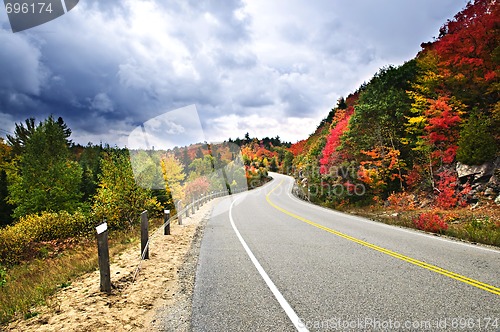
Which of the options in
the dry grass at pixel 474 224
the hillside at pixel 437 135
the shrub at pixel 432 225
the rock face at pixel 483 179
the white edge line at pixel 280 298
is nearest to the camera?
the white edge line at pixel 280 298

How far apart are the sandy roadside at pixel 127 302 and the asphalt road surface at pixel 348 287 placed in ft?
1.15

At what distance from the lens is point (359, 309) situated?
3887 millimetres

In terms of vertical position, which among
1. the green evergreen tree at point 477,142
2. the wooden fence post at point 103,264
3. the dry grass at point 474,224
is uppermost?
the green evergreen tree at point 477,142

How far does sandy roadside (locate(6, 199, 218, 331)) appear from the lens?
3961 millimetres

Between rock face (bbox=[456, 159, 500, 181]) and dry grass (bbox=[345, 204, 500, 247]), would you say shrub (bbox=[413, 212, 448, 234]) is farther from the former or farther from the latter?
rock face (bbox=[456, 159, 500, 181])

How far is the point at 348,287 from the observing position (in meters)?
4.75

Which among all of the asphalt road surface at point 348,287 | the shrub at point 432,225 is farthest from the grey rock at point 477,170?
the asphalt road surface at point 348,287

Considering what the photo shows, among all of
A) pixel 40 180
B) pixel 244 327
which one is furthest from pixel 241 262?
pixel 40 180

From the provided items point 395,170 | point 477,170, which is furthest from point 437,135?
point 395,170

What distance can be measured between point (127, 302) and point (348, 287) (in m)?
4.02

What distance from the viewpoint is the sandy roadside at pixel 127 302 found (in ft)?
13.0

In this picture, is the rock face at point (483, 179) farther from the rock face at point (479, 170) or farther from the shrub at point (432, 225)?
the shrub at point (432, 225)

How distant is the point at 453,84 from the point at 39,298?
23.7 metres

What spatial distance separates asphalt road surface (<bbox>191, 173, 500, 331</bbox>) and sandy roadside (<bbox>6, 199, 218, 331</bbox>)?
0.35 meters
